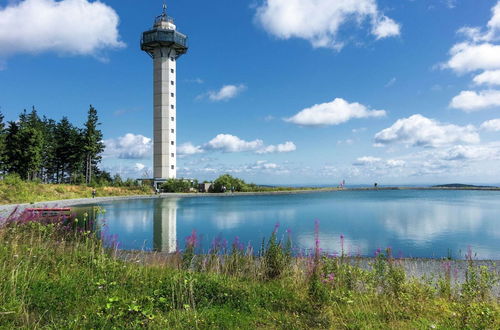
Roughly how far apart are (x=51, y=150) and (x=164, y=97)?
2330cm

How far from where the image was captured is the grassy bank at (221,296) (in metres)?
4.80

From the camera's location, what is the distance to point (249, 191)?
6481cm

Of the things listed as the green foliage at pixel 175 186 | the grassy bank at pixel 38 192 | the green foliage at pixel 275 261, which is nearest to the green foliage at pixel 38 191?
the grassy bank at pixel 38 192

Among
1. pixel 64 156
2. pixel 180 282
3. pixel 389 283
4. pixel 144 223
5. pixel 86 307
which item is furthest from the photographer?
pixel 64 156

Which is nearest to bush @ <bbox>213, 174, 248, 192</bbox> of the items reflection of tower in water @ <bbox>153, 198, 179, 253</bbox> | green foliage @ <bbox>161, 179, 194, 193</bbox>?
green foliage @ <bbox>161, 179, 194, 193</bbox>

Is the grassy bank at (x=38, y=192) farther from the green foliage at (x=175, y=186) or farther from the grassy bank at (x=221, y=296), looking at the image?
the grassy bank at (x=221, y=296)

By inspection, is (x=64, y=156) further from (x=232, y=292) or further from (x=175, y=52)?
(x=232, y=292)

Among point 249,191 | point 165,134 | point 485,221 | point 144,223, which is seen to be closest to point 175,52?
point 165,134

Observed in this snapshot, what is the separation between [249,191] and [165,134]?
1976 cm

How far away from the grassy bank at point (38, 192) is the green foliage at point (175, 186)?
286 inches

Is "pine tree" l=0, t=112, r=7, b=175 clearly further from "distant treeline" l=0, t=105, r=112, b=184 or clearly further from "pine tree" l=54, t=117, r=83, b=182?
"pine tree" l=54, t=117, r=83, b=182

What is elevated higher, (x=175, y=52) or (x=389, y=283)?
(x=175, y=52)

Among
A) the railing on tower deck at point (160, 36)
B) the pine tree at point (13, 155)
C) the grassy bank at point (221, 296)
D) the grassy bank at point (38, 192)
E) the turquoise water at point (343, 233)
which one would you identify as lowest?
the turquoise water at point (343, 233)

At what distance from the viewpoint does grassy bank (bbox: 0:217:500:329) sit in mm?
4801
